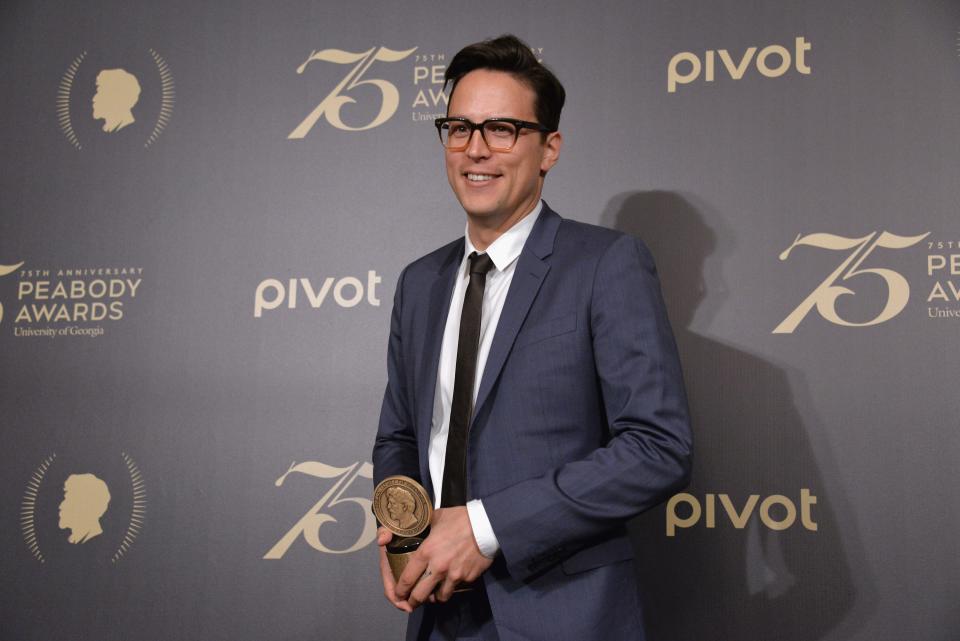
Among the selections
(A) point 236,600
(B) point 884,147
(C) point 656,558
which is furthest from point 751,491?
(A) point 236,600

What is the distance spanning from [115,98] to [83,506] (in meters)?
1.28

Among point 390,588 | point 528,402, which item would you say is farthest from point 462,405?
point 390,588

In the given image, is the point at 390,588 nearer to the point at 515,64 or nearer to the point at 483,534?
the point at 483,534

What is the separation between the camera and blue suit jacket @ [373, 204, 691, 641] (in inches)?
55.7

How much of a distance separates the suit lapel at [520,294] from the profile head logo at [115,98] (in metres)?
1.77

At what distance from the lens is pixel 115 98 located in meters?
2.94

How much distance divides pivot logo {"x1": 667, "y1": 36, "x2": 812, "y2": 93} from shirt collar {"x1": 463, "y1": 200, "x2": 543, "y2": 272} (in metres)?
0.94

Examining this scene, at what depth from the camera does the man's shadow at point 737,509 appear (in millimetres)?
2164

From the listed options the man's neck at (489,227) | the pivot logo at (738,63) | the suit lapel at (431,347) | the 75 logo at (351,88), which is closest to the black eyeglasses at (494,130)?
the man's neck at (489,227)

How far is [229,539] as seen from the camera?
2.61 metres

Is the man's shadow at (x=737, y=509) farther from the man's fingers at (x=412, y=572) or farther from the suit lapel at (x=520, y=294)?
the man's fingers at (x=412, y=572)

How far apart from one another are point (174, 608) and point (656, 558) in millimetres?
1377

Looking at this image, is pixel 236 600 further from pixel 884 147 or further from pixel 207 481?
pixel 884 147

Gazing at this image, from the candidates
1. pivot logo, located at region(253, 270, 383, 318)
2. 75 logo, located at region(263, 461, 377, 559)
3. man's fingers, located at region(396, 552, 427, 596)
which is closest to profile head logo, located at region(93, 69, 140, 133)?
pivot logo, located at region(253, 270, 383, 318)
